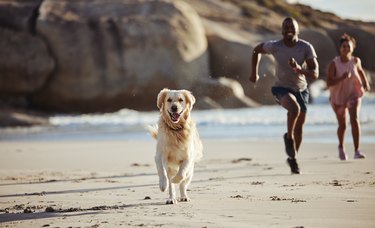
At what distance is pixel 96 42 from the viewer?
28.7m

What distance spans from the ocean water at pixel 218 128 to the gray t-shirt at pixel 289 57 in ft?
14.3

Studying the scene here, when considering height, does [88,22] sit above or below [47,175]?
above

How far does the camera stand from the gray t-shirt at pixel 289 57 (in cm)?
1009

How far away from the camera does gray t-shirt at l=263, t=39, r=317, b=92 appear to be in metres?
10.1

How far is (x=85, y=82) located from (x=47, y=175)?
60.4 feet

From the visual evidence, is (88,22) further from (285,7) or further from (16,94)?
(285,7)

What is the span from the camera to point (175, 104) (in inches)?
309

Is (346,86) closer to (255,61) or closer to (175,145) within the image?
(255,61)

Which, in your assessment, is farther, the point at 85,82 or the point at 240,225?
the point at 85,82

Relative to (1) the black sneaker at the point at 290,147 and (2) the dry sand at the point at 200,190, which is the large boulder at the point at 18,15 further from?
(1) the black sneaker at the point at 290,147

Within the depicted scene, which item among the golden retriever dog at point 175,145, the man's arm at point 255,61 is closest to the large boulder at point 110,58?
the man's arm at point 255,61

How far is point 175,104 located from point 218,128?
38.9 ft

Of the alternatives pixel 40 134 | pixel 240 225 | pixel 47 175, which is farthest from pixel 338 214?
pixel 40 134

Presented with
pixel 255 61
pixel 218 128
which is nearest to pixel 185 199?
pixel 255 61
